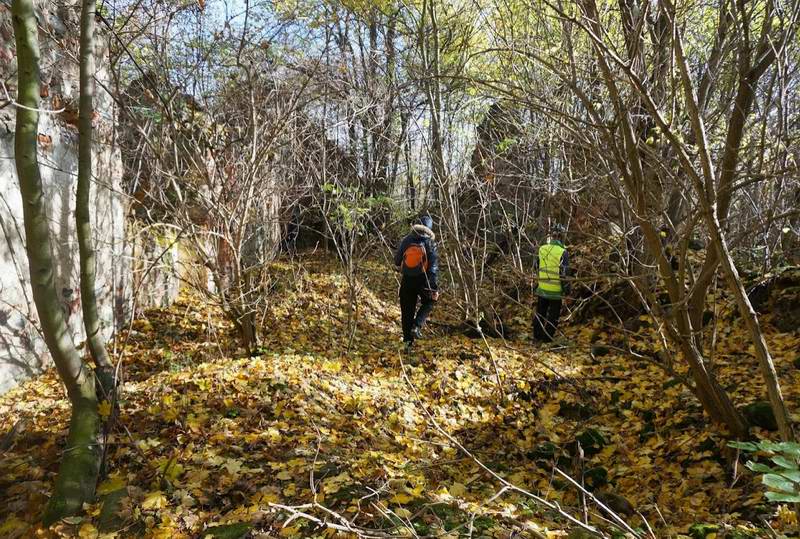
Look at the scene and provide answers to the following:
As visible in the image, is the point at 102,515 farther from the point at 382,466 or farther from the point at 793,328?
the point at 793,328

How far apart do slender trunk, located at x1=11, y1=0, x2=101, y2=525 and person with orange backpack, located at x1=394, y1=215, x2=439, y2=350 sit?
4012 mm

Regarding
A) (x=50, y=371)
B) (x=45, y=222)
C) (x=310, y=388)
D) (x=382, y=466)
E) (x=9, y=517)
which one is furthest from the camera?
(x=50, y=371)

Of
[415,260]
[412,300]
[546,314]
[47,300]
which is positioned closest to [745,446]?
[47,300]

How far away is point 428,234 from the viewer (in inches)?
240

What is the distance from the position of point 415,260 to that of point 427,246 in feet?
0.80

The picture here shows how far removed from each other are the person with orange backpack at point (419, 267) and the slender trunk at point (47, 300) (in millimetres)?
4012

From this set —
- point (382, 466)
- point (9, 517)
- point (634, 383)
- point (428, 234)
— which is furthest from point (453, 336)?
point (9, 517)

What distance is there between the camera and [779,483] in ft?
3.51

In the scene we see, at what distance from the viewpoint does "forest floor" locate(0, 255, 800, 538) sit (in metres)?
2.49

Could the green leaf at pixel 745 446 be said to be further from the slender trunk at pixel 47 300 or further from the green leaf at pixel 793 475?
the slender trunk at pixel 47 300

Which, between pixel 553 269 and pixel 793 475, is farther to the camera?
pixel 553 269

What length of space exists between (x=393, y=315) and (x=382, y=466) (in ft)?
18.7

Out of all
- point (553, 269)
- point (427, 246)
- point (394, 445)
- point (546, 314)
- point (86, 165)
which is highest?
point (86, 165)

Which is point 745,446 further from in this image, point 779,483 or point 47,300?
point 47,300
